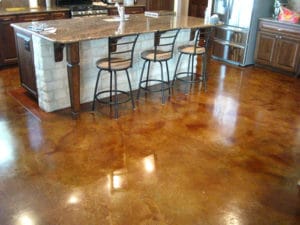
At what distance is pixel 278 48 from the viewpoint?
5336 millimetres

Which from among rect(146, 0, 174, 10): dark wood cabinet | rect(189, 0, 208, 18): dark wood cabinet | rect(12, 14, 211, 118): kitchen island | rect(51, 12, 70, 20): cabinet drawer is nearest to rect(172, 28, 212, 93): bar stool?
rect(12, 14, 211, 118): kitchen island

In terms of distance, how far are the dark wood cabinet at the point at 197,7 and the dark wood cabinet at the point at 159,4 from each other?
0.70 metres

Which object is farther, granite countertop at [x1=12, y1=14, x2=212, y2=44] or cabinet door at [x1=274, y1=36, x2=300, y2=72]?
cabinet door at [x1=274, y1=36, x2=300, y2=72]

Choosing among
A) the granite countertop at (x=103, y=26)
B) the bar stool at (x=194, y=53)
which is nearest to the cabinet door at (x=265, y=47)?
the bar stool at (x=194, y=53)

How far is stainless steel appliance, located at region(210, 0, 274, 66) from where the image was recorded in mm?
5441

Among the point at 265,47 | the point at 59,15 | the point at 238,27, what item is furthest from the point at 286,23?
the point at 59,15

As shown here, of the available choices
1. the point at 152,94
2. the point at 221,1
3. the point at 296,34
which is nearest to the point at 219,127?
the point at 152,94

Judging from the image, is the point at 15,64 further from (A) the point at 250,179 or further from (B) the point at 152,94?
(A) the point at 250,179

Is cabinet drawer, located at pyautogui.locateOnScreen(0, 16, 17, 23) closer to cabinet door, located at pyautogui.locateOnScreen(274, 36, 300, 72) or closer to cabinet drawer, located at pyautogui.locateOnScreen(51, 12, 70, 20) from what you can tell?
cabinet drawer, located at pyautogui.locateOnScreen(51, 12, 70, 20)

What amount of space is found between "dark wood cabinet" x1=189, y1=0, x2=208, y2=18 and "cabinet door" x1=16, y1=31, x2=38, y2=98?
17.8 ft

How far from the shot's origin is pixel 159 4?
7.35 meters

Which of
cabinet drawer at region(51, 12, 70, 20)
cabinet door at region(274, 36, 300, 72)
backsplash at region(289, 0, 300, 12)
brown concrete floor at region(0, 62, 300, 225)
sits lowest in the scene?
brown concrete floor at region(0, 62, 300, 225)

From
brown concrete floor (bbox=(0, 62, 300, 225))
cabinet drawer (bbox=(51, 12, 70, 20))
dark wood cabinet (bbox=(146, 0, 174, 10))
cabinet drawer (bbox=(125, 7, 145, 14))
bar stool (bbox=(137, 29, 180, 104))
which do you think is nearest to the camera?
brown concrete floor (bbox=(0, 62, 300, 225))

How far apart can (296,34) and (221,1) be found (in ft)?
5.00
